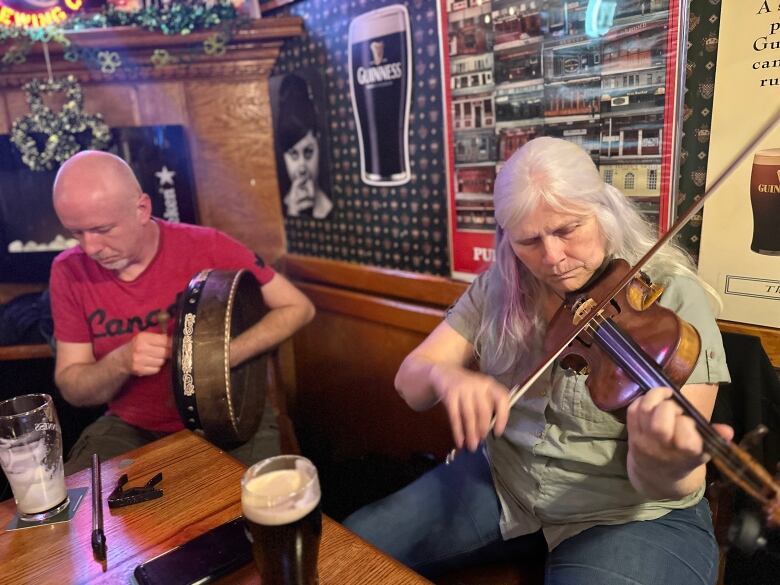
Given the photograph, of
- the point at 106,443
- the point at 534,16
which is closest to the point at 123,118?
the point at 106,443

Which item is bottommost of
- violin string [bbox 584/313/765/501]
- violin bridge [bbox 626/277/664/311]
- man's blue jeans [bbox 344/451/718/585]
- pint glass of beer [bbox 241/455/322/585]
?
man's blue jeans [bbox 344/451/718/585]

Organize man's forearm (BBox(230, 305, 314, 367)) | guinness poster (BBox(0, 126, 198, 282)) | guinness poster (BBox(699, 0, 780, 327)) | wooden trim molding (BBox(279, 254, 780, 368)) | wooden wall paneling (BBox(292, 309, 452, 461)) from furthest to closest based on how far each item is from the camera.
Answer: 1. guinness poster (BBox(0, 126, 198, 282))
2. wooden wall paneling (BBox(292, 309, 452, 461))
3. wooden trim molding (BBox(279, 254, 780, 368))
4. man's forearm (BBox(230, 305, 314, 367))
5. guinness poster (BBox(699, 0, 780, 327))

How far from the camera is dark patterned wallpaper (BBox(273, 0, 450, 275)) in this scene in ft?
7.23

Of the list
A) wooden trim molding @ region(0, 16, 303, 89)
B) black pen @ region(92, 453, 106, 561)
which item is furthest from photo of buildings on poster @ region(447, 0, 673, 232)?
black pen @ region(92, 453, 106, 561)

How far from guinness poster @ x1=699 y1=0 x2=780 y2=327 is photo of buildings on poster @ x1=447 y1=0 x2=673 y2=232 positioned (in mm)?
150

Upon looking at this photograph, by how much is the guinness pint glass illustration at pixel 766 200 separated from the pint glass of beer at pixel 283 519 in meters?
1.24

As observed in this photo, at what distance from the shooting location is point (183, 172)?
2.93 metres

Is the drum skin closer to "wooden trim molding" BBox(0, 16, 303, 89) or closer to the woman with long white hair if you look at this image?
the woman with long white hair

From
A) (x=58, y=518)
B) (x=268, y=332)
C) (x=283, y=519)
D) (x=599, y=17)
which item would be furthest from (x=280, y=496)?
(x=599, y=17)

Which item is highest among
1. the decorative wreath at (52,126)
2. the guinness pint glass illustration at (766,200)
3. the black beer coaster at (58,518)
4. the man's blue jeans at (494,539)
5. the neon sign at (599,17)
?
the neon sign at (599,17)

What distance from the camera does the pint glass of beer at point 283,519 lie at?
821 mm

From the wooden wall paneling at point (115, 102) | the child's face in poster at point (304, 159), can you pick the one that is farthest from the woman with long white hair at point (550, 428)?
the wooden wall paneling at point (115, 102)

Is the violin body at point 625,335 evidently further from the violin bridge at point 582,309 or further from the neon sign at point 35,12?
the neon sign at point 35,12

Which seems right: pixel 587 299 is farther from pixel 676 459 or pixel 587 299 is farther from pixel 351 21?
pixel 351 21
